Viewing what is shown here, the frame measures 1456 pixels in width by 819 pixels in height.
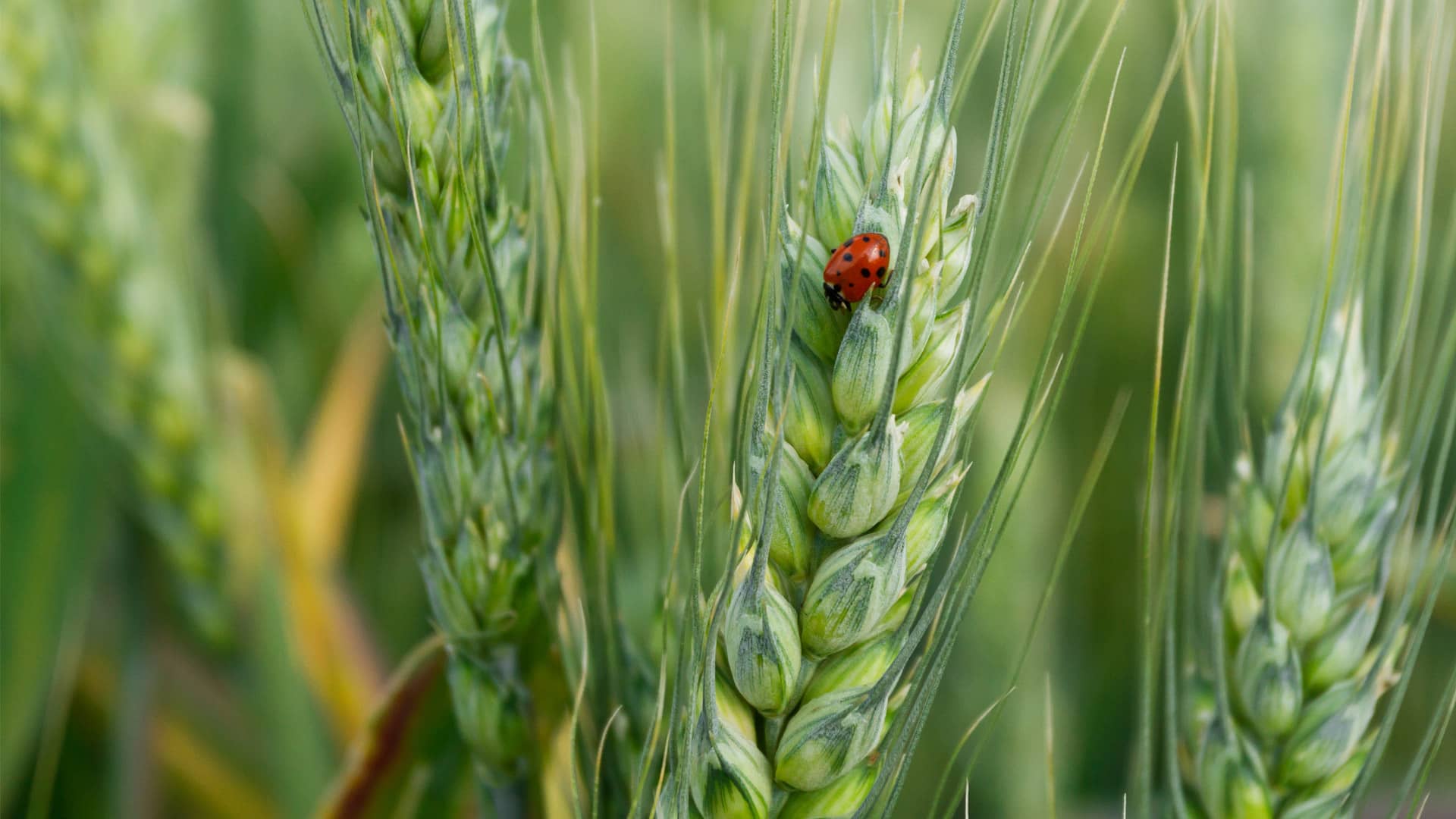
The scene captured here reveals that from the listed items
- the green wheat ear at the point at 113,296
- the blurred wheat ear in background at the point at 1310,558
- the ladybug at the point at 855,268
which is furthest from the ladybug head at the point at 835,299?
the green wheat ear at the point at 113,296

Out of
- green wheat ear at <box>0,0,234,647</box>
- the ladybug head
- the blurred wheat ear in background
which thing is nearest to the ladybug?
the ladybug head

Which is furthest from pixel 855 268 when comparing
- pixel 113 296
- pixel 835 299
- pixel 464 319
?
pixel 113 296

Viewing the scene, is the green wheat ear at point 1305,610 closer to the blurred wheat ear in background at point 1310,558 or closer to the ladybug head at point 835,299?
the blurred wheat ear in background at point 1310,558

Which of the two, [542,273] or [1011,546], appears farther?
[1011,546]

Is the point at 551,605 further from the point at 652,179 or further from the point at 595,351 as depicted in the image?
the point at 652,179

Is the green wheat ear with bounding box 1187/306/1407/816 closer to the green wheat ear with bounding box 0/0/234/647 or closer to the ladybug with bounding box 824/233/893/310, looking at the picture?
the ladybug with bounding box 824/233/893/310

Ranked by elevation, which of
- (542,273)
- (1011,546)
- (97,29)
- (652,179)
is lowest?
(1011,546)

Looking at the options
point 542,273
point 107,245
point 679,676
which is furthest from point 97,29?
point 679,676
